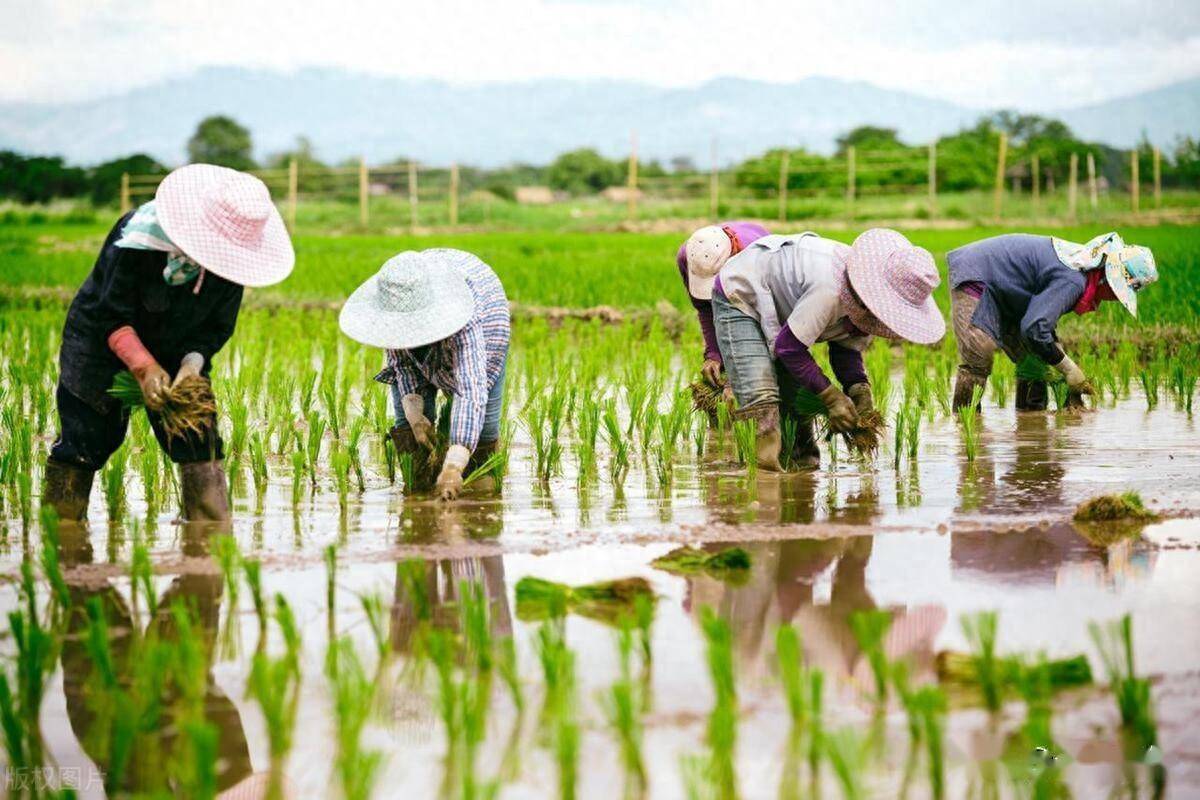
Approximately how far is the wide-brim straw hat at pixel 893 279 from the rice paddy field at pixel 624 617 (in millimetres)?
527

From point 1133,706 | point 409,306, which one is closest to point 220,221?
point 409,306

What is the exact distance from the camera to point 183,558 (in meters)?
3.68

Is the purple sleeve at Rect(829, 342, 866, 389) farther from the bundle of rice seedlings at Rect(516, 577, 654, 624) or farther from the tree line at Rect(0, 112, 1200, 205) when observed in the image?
the tree line at Rect(0, 112, 1200, 205)

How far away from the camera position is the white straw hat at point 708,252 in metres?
5.27

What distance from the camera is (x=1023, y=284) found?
5.97 metres

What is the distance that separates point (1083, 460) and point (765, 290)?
1.27 m

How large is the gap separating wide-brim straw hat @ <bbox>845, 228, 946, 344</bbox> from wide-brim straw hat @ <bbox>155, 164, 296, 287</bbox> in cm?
180

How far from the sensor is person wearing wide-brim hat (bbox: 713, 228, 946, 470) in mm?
4535

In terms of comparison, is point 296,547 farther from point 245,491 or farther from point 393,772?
point 393,772

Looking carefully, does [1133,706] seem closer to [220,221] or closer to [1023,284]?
[220,221]

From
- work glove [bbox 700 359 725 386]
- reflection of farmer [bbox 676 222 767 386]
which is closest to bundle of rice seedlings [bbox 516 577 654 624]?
reflection of farmer [bbox 676 222 767 386]

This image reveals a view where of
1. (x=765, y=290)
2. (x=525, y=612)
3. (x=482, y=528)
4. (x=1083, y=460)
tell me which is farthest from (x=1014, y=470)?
(x=525, y=612)

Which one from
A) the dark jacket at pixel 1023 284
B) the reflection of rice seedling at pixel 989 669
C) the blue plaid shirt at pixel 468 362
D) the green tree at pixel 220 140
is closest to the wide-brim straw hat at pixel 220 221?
the blue plaid shirt at pixel 468 362

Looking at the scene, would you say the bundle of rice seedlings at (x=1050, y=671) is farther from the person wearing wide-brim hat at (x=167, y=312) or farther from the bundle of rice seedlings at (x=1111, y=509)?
the person wearing wide-brim hat at (x=167, y=312)
